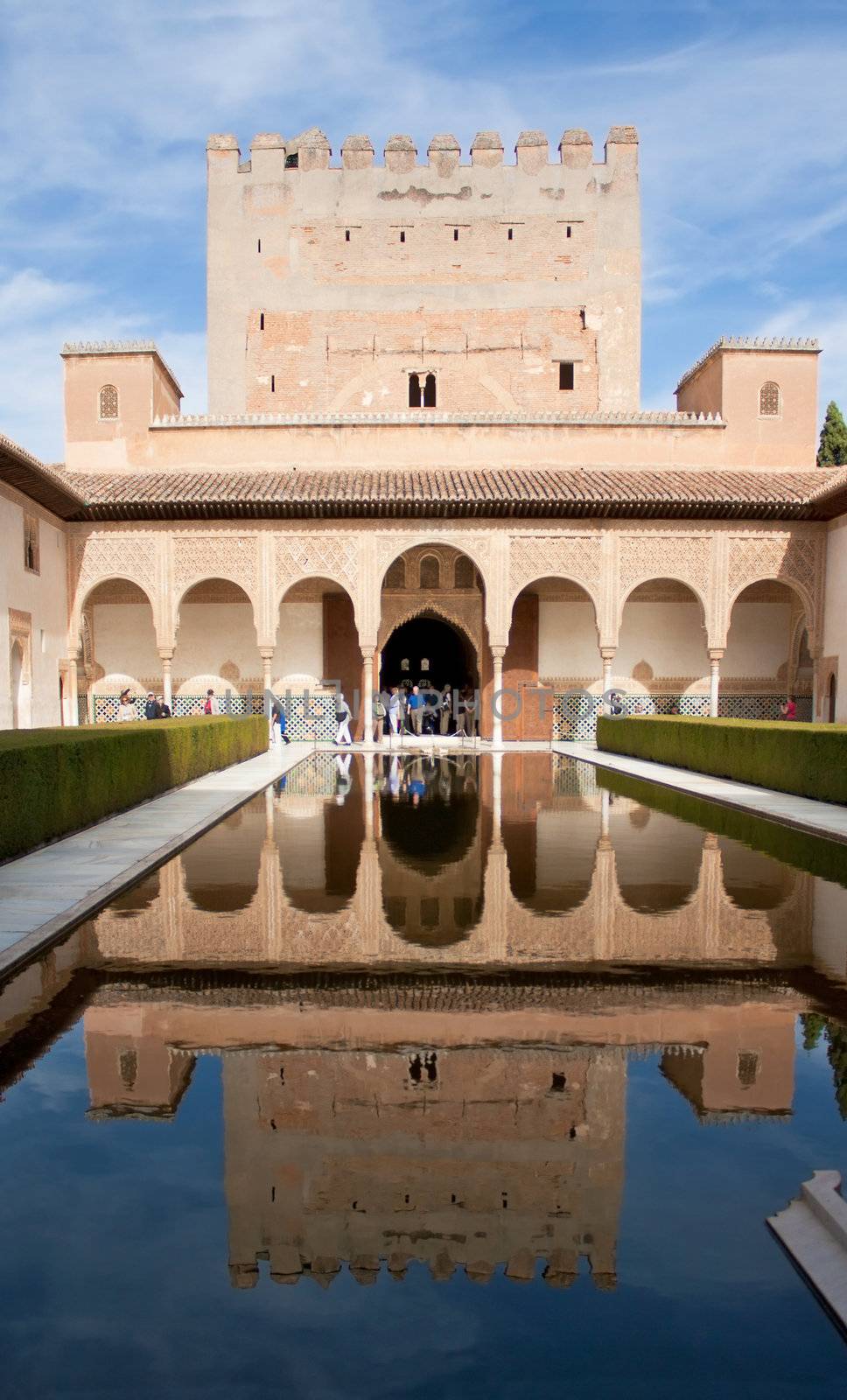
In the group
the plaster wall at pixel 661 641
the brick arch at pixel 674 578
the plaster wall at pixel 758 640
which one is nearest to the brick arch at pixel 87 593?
the brick arch at pixel 674 578

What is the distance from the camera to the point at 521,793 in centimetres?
1145

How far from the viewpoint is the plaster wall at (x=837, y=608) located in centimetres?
1872

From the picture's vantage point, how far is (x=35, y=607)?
1792cm

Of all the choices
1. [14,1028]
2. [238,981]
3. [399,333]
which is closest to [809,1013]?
[238,981]

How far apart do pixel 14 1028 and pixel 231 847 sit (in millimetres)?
4006

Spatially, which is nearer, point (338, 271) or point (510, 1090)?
point (510, 1090)

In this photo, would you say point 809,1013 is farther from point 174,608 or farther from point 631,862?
point 174,608

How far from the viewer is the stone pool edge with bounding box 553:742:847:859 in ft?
27.5

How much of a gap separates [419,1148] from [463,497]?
55.8ft

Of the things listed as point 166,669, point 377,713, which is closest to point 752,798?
point 377,713

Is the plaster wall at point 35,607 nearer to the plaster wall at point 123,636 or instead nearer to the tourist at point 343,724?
the plaster wall at point 123,636

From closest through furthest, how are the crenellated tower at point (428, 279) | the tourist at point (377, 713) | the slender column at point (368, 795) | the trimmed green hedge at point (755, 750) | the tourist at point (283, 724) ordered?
the slender column at point (368, 795), the trimmed green hedge at point (755, 750), the tourist at point (377, 713), the tourist at point (283, 724), the crenellated tower at point (428, 279)

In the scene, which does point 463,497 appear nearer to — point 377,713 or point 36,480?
point 377,713

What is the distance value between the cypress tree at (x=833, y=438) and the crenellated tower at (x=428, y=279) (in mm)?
9382
